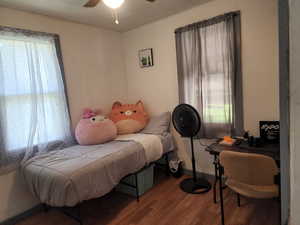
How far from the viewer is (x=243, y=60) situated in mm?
2326

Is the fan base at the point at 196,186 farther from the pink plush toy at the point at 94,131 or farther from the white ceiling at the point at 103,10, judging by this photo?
the white ceiling at the point at 103,10

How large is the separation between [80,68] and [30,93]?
79 centimetres

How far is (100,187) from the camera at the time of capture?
1.93 metres

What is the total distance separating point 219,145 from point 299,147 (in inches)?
75.1

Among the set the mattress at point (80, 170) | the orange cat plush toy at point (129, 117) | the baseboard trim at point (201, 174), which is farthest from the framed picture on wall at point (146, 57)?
the baseboard trim at point (201, 174)

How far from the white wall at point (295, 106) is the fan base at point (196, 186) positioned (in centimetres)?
223

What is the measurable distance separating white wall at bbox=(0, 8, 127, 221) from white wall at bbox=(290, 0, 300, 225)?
102 inches

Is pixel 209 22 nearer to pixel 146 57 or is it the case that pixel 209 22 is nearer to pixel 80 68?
pixel 146 57

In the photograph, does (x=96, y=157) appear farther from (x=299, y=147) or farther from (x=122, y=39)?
(x=122, y=39)

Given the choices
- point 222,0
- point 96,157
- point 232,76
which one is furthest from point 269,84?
point 96,157

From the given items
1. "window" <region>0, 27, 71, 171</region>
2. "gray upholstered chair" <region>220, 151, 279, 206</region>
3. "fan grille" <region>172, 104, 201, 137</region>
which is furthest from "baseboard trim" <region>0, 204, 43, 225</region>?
"gray upholstered chair" <region>220, 151, 279, 206</region>

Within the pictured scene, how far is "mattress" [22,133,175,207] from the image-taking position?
1762 mm

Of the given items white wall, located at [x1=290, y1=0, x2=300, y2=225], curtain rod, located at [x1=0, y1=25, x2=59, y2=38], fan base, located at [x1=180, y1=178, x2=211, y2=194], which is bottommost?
fan base, located at [x1=180, y1=178, x2=211, y2=194]

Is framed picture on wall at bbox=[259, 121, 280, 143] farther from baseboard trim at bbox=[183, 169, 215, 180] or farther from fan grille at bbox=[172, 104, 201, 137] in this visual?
baseboard trim at bbox=[183, 169, 215, 180]
